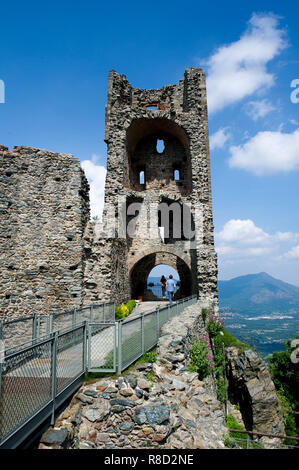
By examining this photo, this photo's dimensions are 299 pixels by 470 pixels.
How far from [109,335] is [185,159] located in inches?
731

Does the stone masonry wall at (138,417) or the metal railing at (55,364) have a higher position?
the metal railing at (55,364)

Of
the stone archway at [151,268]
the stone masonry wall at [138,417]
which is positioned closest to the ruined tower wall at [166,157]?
the stone archway at [151,268]

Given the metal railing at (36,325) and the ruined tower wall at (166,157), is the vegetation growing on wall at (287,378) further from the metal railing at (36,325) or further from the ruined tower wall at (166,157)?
the metal railing at (36,325)

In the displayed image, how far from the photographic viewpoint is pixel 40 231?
12.3 meters

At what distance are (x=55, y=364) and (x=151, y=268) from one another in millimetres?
22642

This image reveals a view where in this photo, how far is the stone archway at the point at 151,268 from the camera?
78.6ft

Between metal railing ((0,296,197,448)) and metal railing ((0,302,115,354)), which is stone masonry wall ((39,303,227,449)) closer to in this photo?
metal railing ((0,296,197,448))

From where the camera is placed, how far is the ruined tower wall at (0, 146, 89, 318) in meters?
11.6

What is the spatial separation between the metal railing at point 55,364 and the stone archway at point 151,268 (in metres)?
16.1

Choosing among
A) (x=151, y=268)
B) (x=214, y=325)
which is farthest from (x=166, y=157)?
(x=214, y=325)

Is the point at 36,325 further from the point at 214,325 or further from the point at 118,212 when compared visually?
the point at 214,325
